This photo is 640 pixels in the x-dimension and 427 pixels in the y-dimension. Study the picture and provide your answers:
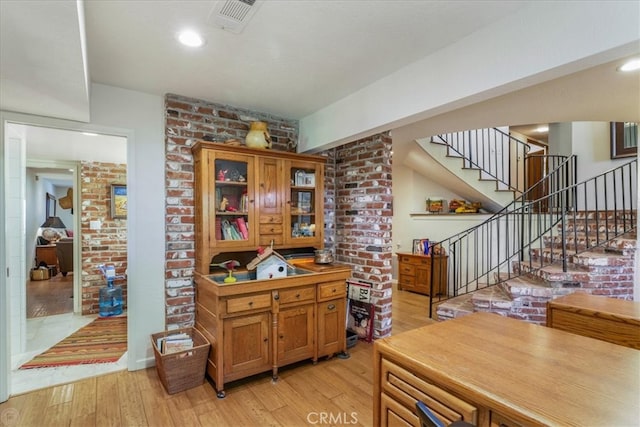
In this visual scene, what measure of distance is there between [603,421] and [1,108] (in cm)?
370

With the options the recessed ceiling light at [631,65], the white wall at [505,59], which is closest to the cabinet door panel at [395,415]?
the white wall at [505,59]

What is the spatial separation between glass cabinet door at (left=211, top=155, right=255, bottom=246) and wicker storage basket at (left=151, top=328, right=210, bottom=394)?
932 mm

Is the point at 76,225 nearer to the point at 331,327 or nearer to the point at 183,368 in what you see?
the point at 183,368

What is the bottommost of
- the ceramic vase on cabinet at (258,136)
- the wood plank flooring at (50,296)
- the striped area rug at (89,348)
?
the striped area rug at (89,348)

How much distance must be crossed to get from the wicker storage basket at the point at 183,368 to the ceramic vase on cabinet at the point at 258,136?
185cm

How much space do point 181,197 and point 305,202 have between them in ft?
4.07

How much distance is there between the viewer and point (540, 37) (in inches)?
65.4

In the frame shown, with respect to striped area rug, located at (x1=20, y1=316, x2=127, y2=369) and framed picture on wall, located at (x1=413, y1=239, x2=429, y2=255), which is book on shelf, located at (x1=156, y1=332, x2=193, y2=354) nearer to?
striped area rug, located at (x1=20, y1=316, x2=127, y2=369)

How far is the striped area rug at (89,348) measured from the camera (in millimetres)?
3023

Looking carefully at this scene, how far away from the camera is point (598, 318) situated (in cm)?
174

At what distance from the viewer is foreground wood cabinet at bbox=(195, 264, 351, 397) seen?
2.47 meters

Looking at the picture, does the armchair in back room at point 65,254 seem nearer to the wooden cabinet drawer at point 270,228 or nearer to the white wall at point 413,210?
the wooden cabinet drawer at point 270,228

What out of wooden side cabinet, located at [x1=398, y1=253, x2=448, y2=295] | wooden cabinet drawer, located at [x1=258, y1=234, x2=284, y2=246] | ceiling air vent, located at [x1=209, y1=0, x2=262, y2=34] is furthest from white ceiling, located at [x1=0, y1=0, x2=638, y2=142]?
wooden side cabinet, located at [x1=398, y1=253, x2=448, y2=295]

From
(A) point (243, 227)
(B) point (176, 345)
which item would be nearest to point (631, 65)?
(A) point (243, 227)
